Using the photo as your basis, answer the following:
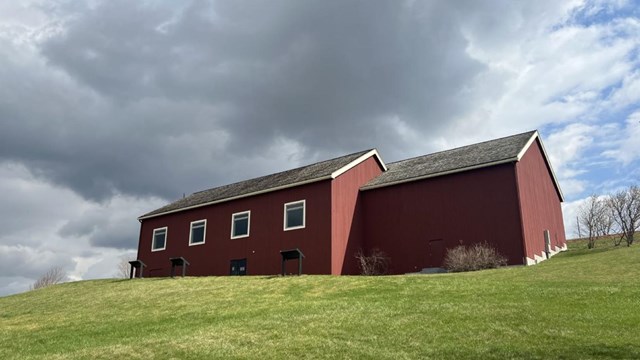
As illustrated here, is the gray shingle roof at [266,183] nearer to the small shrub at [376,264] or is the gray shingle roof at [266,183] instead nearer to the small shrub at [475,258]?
the small shrub at [376,264]

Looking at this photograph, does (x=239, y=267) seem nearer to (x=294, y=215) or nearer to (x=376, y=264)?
(x=294, y=215)

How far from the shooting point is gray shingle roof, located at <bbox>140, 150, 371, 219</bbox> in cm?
2755

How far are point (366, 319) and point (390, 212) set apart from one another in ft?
49.2

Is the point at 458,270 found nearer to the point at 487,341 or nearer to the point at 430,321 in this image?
the point at 430,321

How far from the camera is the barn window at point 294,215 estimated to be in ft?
87.5

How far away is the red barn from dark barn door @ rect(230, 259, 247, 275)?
6 centimetres

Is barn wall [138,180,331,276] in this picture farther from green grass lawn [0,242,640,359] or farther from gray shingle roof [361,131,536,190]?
green grass lawn [0,242,640,359]

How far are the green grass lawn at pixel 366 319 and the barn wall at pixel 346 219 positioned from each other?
525cm

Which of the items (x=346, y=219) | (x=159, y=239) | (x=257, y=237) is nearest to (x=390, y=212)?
(x=346, y=219)

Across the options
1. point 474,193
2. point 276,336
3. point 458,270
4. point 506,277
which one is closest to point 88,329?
point 276,336

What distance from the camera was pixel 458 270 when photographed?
73.4 ft

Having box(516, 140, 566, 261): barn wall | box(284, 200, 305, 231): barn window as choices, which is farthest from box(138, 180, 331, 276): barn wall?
box(516, 140, 566, 261): barn wall

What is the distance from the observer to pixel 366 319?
39.1 feet

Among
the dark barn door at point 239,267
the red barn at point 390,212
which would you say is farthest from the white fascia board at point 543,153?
the dark barn door at point 239,267
